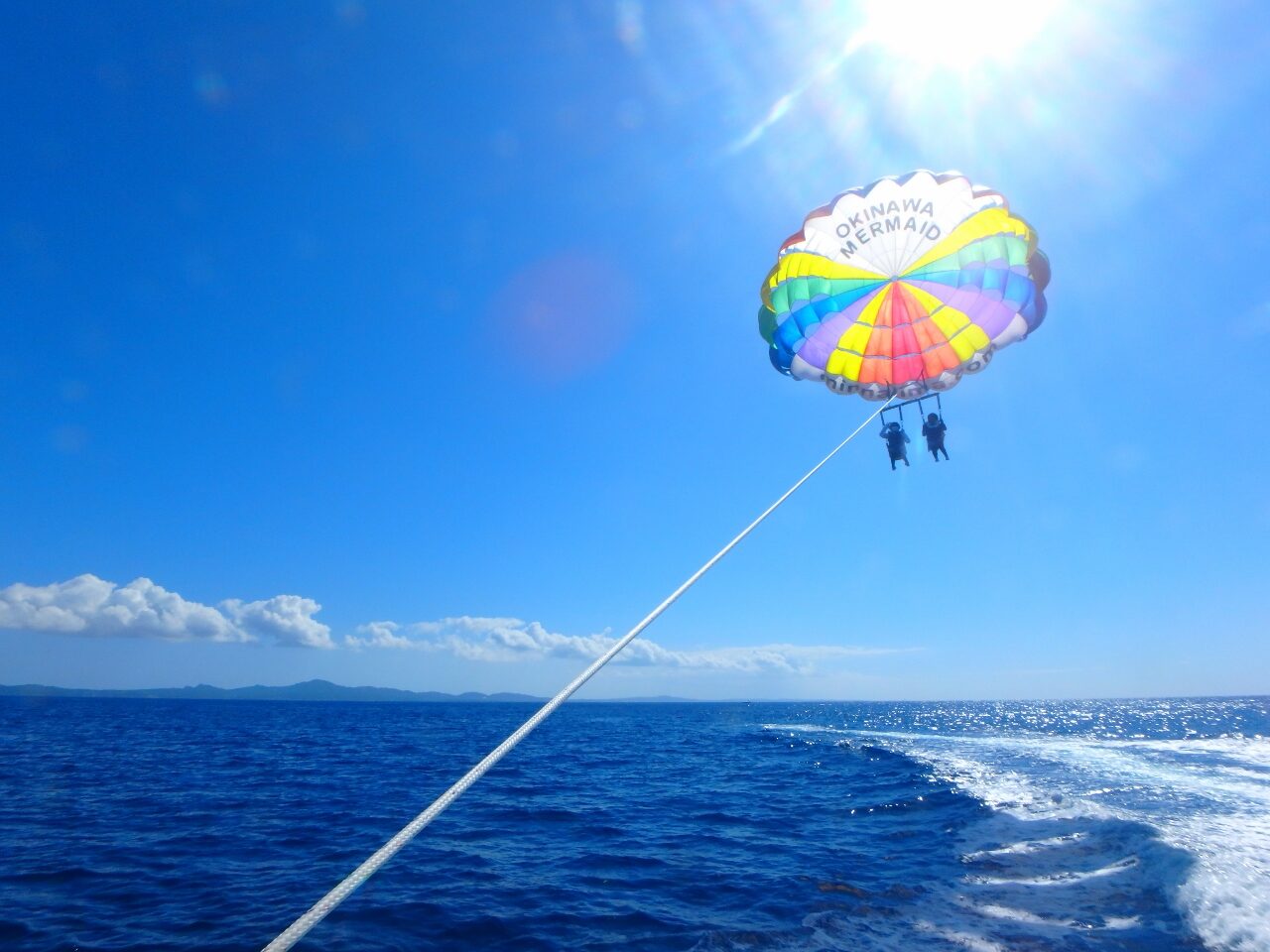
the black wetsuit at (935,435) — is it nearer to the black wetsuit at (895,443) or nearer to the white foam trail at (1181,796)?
the black wetsuit at (895,443)

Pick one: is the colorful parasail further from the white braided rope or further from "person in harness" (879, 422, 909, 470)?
the white braided rope

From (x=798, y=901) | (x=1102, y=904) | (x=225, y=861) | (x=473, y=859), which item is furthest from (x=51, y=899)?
(x=1102, y=904)

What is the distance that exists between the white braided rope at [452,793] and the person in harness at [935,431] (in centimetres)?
418

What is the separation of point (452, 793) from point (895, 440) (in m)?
10.1

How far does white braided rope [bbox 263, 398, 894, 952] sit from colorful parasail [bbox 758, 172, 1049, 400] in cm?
575

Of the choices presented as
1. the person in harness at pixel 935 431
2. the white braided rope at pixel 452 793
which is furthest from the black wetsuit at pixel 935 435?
the white braided rope at pixel 452 793

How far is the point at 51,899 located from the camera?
9266 millimetres

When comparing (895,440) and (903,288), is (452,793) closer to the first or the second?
(895,440)

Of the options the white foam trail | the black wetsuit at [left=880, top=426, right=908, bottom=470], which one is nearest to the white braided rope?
the black wetsuit at [left=880, top=426, right=908, bottom=470]

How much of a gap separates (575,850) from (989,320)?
1271 centimetres

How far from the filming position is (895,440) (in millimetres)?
12047

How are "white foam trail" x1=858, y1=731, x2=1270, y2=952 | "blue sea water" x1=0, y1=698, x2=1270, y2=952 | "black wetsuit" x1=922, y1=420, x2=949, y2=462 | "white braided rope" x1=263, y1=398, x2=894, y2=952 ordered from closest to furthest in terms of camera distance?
"white braided rope" x1=263, y1=398, x2=894, y2=952, "blue sea water" x1=0, y1=698, x2=1270, y2=952, "white foam trail" x1=858, y1=731, x2=1270, y2=952, "black wetsuit" x1=922, y1=420, x2=949, y2=462

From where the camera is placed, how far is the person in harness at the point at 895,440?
12.0 meters

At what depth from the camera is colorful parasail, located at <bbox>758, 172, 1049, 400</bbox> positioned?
12.2 meters
